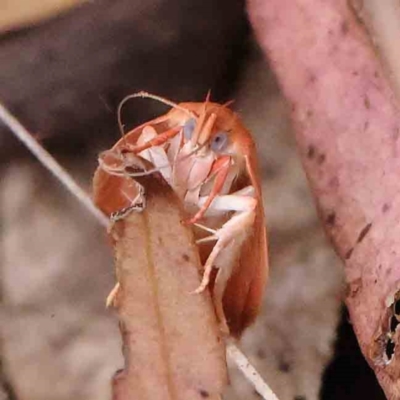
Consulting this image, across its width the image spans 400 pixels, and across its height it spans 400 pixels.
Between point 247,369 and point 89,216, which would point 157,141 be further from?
point 89,216

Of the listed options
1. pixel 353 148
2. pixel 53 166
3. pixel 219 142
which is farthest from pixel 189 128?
pixel 53 166

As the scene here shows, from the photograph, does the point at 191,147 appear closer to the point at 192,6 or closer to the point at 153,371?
the point at 153,371

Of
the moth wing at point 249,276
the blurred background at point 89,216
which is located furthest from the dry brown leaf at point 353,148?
the blurred background at point 89,216

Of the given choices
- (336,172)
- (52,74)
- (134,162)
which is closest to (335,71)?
(336,172)

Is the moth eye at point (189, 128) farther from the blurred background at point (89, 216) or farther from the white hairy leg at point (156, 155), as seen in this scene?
the blurred background at point (89, 216)

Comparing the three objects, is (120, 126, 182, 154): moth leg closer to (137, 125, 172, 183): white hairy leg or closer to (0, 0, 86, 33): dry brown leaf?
(137, 125, 172, 183): white hairy leg

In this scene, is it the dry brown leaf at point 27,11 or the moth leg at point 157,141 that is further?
the dry brown leaf at point 27,11
